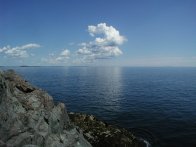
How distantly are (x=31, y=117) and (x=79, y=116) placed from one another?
21525 mm

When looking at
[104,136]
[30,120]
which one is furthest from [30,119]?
[104,136]

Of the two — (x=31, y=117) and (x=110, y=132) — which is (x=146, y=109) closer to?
(x=110, y=132)

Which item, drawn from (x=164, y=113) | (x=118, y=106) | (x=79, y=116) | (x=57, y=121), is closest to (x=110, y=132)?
(x=79, y=116)

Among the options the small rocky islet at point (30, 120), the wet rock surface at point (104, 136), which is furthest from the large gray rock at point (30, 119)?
the wet rock surface at point (104, 136)

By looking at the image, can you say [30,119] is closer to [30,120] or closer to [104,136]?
[30,120]

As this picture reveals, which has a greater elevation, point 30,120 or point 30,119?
point 30,119

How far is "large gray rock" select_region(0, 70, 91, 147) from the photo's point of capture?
27703 millimetres

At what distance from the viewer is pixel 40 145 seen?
28.5m

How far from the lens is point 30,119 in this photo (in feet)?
97.7

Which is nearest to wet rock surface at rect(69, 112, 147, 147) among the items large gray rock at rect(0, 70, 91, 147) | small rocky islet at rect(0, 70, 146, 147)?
small rocky islet at rect(0, 70, 146, 147)

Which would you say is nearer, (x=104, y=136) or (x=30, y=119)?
(x=30, y=119)

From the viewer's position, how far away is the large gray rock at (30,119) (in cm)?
2770

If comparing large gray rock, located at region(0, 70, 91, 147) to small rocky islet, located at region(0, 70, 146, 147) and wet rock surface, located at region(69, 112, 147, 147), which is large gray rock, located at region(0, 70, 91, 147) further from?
wet rock surface, located at region(69, 112, 147, 147)

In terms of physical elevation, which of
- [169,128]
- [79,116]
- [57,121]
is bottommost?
[169,128]
